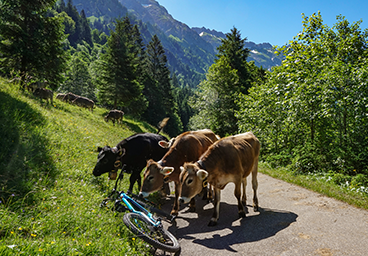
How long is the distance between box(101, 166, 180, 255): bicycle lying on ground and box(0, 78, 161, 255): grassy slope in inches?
10.6

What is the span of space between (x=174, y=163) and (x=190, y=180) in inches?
58.6

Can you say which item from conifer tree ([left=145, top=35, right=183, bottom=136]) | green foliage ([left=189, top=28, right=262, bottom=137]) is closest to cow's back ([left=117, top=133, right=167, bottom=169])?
green foliage ([left=189, top=28, right=262, bottom=137])

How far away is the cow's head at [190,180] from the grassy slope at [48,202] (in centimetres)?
145

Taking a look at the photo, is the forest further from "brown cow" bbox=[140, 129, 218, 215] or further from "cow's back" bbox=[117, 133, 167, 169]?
"cow's back" bbox=[117, 133, 167, 169]

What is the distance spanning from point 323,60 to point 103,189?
1133 centimetres

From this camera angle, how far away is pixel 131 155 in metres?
7.20

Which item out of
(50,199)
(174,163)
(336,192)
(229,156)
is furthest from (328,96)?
(50,199)

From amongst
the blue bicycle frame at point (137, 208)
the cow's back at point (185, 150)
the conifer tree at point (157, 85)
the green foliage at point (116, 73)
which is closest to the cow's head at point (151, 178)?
the cow's back at point (185, 150)

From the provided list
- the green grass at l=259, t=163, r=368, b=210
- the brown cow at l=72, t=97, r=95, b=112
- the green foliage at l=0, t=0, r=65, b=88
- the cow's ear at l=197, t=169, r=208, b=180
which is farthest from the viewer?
the brown cow at l=72, t=97, r=95, b=112

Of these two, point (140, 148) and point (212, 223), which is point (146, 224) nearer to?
point (212, 223)

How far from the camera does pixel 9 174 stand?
179 inches

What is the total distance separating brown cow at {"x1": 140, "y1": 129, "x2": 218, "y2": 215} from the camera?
228 inches

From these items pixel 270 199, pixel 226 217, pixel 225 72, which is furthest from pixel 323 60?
pixel 225 72

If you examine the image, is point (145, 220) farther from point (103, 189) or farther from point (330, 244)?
point (330, 244)
